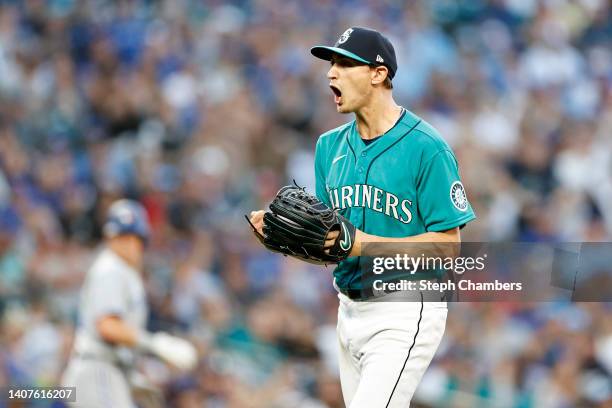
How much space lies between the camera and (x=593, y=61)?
12.8m

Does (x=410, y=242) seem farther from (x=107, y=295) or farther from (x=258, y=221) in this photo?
(x=107, y=295)

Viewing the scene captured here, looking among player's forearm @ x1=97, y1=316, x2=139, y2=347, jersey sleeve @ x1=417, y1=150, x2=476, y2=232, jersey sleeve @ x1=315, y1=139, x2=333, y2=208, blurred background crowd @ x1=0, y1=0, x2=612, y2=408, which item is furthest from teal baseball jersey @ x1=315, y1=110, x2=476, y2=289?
blurred background crowd @ x1=0, y1=0, x2=612, y2=408

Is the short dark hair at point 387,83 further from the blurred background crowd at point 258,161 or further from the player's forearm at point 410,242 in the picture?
the blurred background crowd at point 258,161

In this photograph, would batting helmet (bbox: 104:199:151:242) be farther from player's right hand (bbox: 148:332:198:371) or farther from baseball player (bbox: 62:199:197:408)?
player's right hand (bbox: 148:332:198:371)

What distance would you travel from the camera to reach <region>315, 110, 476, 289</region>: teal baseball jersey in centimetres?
456

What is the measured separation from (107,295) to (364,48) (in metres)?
2.89

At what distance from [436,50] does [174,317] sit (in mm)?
4875

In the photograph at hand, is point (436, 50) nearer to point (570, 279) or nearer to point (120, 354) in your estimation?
point (120, 354)

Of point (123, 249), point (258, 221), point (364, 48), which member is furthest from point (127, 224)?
point (364, 48)

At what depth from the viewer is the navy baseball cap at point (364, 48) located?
4.68m

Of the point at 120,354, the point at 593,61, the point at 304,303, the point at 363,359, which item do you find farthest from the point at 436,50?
the point at 363,359

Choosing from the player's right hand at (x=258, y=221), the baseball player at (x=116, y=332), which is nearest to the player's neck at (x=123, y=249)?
the baseball player at (x=116, y=332)

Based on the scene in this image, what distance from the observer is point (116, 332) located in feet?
22.0

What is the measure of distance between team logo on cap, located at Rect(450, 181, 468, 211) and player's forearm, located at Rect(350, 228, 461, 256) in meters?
0.10
